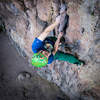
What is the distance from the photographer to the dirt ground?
16.8ft

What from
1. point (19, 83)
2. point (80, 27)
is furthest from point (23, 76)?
point (80, 27)

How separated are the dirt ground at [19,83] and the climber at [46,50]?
3.31 metres

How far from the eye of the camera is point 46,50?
7.73ft

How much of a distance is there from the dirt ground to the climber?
10.9 ft

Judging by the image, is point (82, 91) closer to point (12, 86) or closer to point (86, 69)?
point (86, 69)

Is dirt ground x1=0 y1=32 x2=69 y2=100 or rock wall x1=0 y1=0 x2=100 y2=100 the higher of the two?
rock wall x1=0 y1=0 x2=100 y2=100

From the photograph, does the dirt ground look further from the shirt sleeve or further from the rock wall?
the shirt sleeve

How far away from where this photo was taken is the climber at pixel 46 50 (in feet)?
6.92

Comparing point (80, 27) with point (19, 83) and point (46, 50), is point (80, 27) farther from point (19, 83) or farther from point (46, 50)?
point (19, 83)

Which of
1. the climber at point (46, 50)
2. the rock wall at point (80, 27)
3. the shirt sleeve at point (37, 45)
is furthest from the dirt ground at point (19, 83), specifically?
the shirt sleeve at point (37, 45)

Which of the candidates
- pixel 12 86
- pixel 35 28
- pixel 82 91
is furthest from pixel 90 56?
pixel 12 86

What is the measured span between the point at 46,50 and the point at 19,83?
13.3 ft

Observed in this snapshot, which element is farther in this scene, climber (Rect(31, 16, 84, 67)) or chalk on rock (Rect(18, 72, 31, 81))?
chalk on rock (Rect(18, 72, 31, 81))

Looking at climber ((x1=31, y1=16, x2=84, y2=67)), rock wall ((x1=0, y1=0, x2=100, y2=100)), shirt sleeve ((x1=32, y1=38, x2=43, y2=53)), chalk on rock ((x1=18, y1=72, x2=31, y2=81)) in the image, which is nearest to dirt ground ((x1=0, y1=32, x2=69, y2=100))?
chalk on rock ((x1=18, y1=72, x2=31, y2=81))
